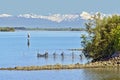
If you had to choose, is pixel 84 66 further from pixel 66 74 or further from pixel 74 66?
pixel 66 74

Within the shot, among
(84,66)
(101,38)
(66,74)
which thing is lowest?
(84,66)

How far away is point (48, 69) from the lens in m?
84.3

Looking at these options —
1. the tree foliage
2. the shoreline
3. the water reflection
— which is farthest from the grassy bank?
the tree foliage

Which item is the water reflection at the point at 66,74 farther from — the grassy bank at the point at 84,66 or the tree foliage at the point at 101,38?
the tree foliage at the point at 101,38

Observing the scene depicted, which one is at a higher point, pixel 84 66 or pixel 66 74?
pixel 66 74

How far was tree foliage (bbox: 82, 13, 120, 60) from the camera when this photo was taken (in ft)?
313

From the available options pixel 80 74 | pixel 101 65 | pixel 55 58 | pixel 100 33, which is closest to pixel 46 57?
pixel 55 58

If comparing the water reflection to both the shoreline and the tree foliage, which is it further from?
the tree foliage

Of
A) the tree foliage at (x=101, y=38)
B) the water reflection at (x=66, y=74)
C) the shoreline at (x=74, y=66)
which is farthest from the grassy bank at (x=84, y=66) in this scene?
the tree foliage at (x=101, y=38)

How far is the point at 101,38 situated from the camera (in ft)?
318

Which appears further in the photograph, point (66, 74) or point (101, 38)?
point (101, 38)

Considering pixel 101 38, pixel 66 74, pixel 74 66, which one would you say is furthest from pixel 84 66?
pixel 101 38

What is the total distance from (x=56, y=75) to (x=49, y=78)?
9.92 feet

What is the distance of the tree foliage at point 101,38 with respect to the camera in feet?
313
